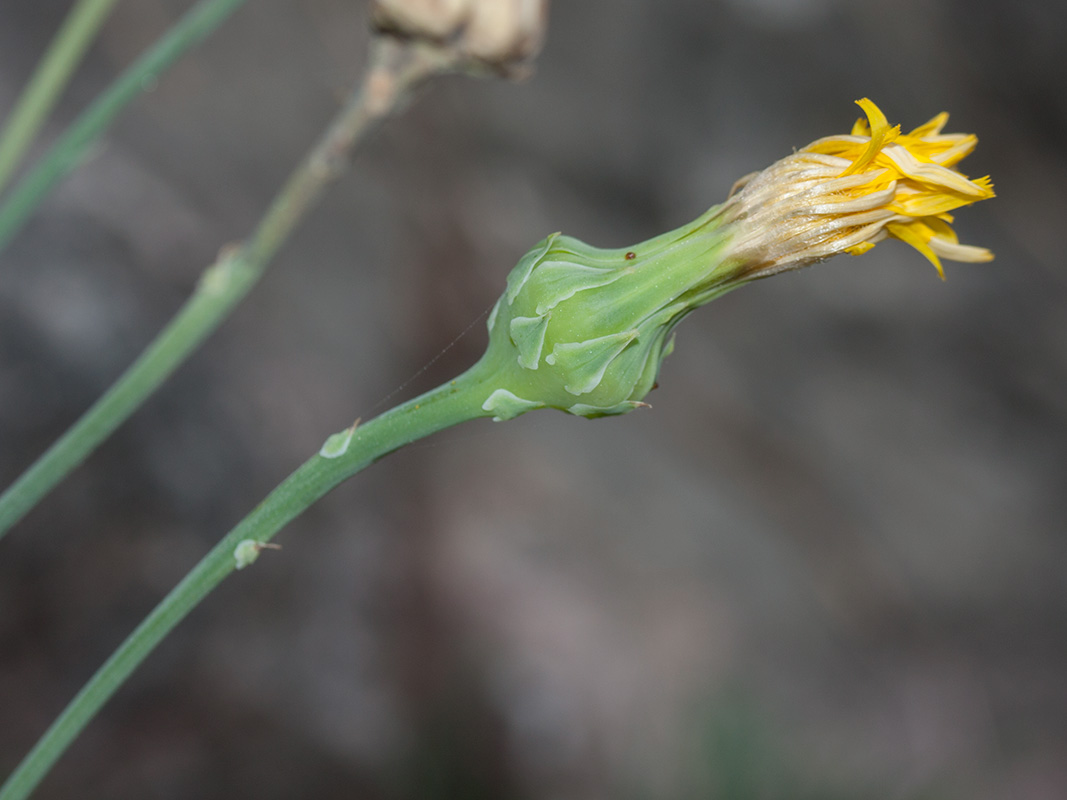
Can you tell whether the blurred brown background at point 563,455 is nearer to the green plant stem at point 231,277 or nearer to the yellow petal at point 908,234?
the green plant stem at point 231,277

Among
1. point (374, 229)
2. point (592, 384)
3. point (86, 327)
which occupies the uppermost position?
point (374, 229)

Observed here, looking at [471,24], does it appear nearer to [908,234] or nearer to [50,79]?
[50,79]

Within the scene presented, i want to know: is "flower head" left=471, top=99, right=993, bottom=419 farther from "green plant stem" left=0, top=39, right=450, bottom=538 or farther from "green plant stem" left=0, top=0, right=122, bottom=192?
"green plant stem" left=0, top=0, right=122, bottom=192

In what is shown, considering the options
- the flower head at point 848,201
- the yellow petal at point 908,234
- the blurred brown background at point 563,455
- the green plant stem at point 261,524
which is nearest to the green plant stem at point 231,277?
the green plant stem at point 261,524

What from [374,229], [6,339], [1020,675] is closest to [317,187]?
[6,339]

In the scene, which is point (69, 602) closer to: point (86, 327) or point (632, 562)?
point (86, 327)
